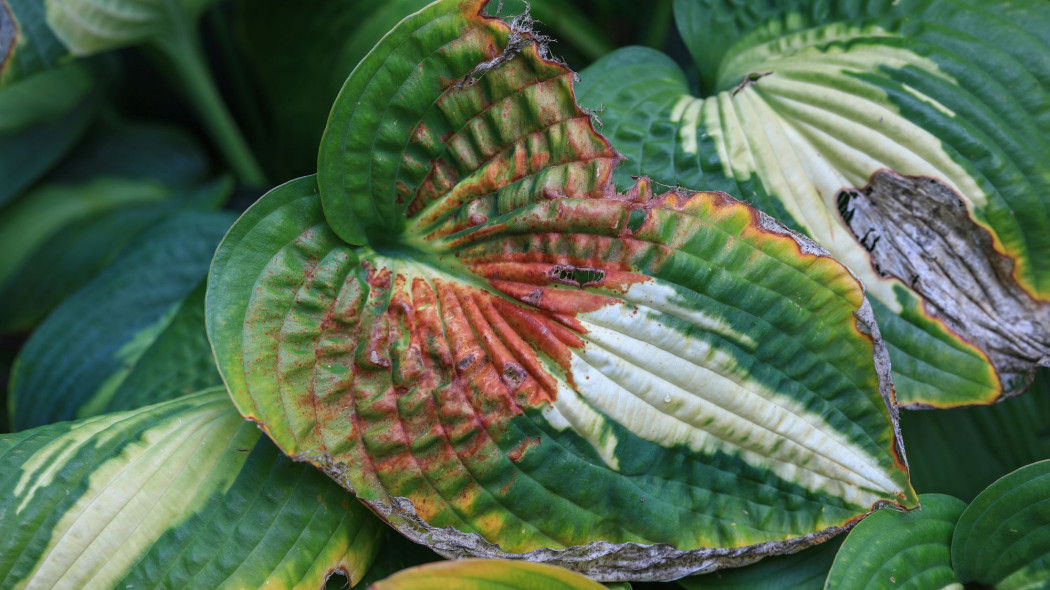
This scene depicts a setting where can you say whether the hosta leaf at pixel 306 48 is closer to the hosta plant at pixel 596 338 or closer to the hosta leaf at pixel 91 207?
the hosta leaf at pixel 91 207

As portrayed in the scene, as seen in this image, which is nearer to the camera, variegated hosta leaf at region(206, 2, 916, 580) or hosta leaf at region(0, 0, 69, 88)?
variegated hosta leaf at region(206, 2, 916, 580)

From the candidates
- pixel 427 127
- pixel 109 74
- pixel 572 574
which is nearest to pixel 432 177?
pixel 427 127

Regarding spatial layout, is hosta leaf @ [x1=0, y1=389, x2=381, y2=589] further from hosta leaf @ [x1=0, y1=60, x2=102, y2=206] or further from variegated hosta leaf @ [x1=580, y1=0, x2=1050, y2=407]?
hosta leaf @ [x1=0, y1=60, x2=102, y2=206]

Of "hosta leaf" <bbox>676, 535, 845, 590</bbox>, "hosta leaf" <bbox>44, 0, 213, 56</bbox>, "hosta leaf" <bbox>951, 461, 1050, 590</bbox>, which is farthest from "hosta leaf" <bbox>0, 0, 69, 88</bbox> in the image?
"hosta leaf" <bbox>951, 461, 1050, 590</bbox>

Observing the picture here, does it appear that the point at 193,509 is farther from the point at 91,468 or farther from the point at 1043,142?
the point at 1043,142

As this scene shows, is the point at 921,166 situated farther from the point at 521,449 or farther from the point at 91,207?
the point at 91,207
